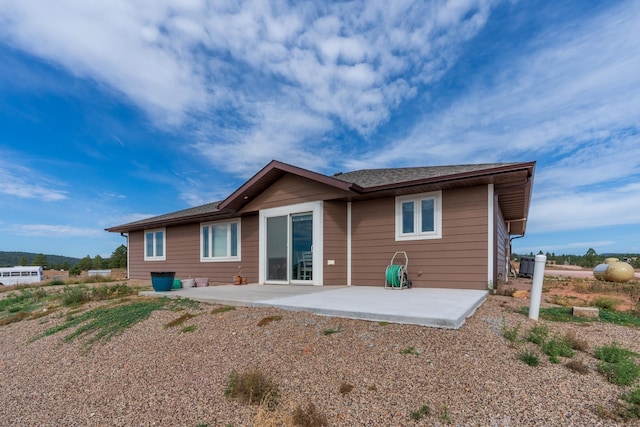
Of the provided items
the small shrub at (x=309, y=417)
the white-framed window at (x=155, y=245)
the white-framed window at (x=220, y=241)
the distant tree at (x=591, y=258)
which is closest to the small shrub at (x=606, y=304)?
the small shrub at (x=309, y=417)

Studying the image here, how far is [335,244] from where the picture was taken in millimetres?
8695

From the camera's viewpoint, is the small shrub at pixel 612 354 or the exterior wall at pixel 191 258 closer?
the small shrub at pixel 612 354

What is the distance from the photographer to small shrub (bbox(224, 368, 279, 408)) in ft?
9.09

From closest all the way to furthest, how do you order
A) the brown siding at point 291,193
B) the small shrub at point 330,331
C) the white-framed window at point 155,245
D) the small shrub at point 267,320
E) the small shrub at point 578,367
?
the small shrub at point 578,367 < the small shrub at point 330,331 < the small shrub at point 267,320 < the brown siding at point 291,193 < the white-framed window at point 155,245

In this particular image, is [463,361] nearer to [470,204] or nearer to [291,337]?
[291,337]

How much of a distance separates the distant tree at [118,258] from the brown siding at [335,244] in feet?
77.2

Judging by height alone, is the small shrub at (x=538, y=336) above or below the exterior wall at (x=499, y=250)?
below

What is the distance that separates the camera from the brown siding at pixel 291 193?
860cm

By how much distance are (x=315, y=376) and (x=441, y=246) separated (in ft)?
17.3

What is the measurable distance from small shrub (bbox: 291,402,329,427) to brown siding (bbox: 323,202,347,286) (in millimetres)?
5993

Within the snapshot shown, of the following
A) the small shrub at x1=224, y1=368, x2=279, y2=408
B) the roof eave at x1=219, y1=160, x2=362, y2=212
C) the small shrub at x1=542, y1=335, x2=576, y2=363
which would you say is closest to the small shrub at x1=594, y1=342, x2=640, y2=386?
the small shrub at x1=542, y1=335, x2=576, y2=363

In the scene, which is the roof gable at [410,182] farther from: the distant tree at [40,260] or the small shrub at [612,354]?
the distant tree at [40,260]

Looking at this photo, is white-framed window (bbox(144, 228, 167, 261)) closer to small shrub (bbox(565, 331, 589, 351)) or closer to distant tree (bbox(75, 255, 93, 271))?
small shrub (bbox(565, 331, 589, 351))

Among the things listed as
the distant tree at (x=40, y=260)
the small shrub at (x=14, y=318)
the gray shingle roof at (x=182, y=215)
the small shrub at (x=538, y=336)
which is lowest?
the distant tree at (x=40, y=260)
